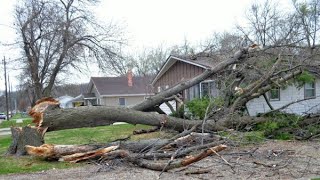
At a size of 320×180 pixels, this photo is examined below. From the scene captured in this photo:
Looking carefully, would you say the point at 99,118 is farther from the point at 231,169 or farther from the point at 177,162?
the point at 231,169

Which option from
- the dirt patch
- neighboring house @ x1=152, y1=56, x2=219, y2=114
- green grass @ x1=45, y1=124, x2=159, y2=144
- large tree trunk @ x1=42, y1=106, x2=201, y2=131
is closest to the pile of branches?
the dirt patch

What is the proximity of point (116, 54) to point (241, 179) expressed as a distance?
20.1 meters

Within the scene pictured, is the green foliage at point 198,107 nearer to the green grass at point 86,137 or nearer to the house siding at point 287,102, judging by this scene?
the green grass at point 86,137

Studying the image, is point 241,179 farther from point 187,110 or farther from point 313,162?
point 187,110

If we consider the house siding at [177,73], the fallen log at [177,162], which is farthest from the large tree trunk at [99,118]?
the house siding at [177,73]

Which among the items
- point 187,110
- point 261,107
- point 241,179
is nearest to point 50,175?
point 241,179

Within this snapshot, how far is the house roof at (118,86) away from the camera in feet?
130

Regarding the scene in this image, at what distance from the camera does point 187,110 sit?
13.5 m

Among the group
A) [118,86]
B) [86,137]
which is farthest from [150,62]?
[86,137]

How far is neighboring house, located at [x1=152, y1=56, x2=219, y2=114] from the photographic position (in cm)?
1731

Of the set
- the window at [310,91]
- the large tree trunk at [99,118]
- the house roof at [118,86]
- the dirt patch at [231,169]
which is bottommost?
the dirt patch at [231,169]

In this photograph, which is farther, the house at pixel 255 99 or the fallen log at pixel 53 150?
the house at pixel 255 99

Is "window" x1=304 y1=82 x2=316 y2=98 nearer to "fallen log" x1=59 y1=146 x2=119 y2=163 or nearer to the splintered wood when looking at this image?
"fallen log" x1=59 y1=146 x2=119 y2=163

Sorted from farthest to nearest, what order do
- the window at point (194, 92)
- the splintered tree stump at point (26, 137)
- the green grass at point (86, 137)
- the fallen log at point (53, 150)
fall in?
the window at point (194, 92), the green grass at point (86, 137), the splintered tree stump at point (26, 137), the fallen log at point (53, 150)
